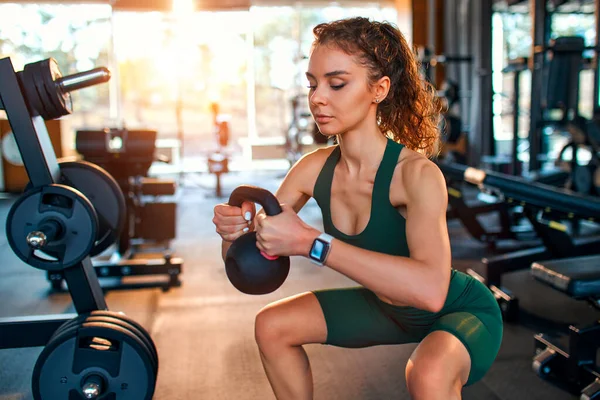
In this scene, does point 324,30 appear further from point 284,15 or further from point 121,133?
point 284,15

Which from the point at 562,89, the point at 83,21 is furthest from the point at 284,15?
the point at 562,89

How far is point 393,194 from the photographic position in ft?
3.90

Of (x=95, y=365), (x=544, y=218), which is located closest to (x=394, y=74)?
(x=95, y=365)

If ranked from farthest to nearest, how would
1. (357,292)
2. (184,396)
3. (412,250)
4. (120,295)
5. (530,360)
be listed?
(120,295) → (530,360) → (184,396) → (357,292) → (412,250)

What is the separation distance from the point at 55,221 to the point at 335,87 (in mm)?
818

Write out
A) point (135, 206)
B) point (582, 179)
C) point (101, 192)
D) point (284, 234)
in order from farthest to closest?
point (582, 179)
point (135, 206)
point (101, 192)
point (284, 234)

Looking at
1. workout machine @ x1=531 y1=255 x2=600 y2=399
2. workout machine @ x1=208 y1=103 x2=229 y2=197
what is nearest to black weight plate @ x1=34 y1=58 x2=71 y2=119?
workout machine @ x1=531 y1=255 x2=600 y2=399

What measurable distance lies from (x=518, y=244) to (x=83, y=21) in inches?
265

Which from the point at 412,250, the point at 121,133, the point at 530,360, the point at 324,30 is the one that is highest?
the point at 324,30

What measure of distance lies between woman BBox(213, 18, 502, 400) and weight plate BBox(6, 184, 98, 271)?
451 mm

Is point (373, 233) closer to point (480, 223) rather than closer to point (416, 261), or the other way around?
point (416, 261)

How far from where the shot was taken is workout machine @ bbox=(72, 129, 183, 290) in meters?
3.02

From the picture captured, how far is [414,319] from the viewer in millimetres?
1222

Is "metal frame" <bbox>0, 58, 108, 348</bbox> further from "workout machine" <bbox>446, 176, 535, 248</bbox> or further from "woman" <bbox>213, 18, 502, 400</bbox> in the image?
"workout machine" <bbox>446, 176, 535, 248</bbox>
